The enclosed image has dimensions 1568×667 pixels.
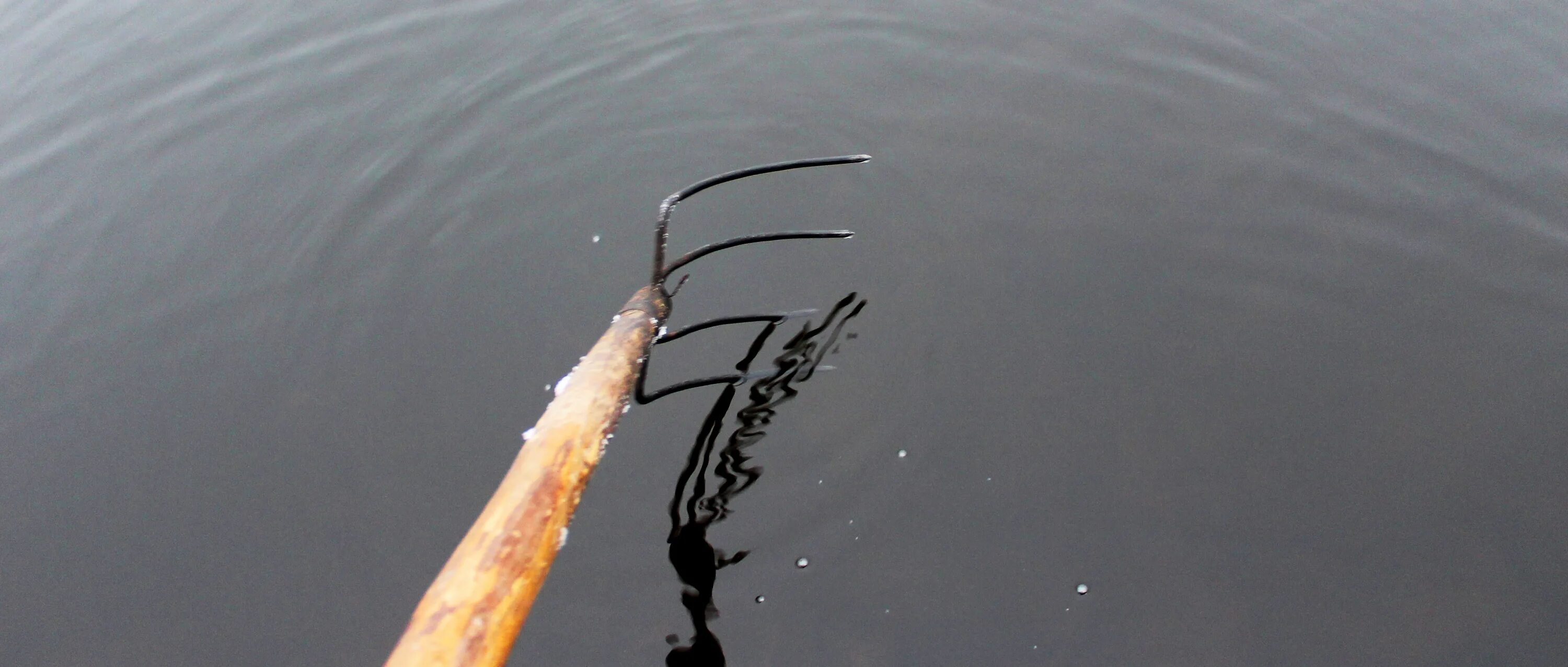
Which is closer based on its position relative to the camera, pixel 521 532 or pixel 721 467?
pixel 521 532

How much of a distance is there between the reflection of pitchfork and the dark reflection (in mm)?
441

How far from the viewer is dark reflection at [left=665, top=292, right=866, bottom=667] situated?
8.28 ft

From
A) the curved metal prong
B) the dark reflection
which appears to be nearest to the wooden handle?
the curved metal prong

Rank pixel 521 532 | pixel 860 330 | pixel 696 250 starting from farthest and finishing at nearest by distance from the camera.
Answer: pixel 860 330
pixel 696 250
pixel 521 532

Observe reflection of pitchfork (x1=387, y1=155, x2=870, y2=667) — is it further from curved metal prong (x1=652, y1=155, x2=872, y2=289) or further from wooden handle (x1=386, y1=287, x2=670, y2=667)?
curved metal prong (x1=652, y1=155, x2=872, y2=289)

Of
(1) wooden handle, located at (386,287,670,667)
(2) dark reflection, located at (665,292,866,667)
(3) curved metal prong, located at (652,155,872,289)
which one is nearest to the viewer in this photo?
(1) wooden handle, located at (386,287,670,667)

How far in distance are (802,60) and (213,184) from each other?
284 centimetres

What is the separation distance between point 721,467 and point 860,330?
75 cm

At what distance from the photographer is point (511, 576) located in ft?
5.88

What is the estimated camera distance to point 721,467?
284 cm

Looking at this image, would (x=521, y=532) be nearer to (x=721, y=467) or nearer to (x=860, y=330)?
(x=721, y=467)

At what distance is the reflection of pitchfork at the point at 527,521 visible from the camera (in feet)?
5.46

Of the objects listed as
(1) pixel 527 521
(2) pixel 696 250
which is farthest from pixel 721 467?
(1) pixel 527 521

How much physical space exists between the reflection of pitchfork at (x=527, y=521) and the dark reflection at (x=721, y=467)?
0.44 m
